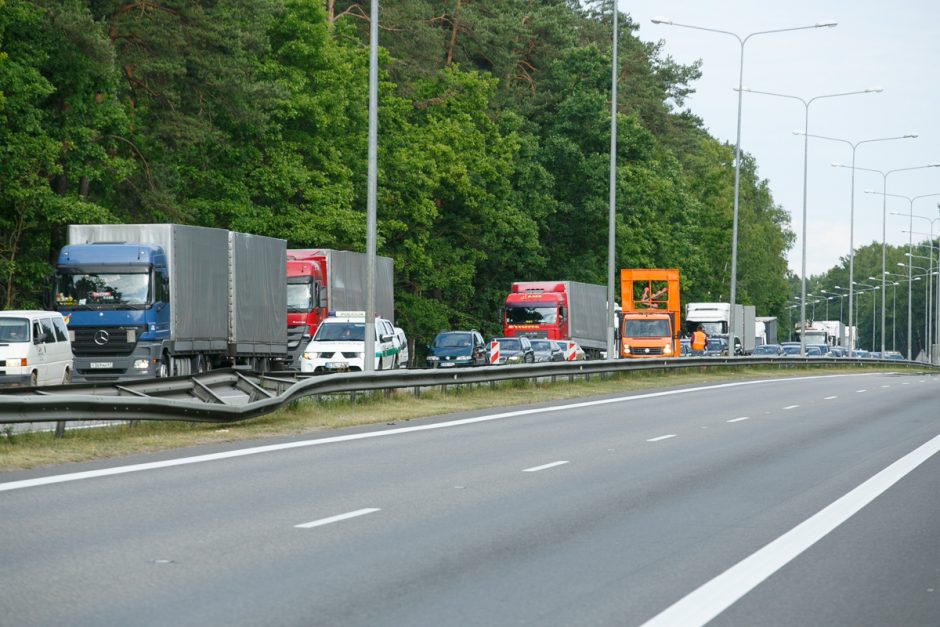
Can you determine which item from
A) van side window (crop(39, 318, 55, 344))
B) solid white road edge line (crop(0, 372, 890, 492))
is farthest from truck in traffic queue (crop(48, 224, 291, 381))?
solid white road edge line (crop(0, 372, 890, 492))

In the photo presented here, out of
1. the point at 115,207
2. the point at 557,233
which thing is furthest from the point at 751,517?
the point at 557,233

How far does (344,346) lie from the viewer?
3862 cm

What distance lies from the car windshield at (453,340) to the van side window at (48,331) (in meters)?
22.0

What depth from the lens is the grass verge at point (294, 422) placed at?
1605 cm

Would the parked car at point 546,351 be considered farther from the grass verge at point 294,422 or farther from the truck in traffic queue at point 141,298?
the truck in traffic queue at point 141,298

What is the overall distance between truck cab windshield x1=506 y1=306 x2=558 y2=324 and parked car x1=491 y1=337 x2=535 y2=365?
18.8 feet

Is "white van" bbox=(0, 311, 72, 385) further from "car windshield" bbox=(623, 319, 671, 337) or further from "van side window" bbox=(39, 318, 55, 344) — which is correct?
"car windshield" bbox=(623, 319, 671, 337)

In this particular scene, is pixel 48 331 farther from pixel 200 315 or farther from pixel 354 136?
pixel 354 136

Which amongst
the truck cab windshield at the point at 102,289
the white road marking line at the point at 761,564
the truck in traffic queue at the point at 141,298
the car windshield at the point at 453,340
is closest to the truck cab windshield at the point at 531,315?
the car windshield at the point at 453,340

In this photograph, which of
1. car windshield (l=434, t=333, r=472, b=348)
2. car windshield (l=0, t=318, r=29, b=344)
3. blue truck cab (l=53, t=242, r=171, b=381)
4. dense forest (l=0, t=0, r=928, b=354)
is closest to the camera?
car windshield (l=0, t=318, r=29, b=344)

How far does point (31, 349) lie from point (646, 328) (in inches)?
1345

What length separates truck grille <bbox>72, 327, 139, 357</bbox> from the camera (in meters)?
31.7

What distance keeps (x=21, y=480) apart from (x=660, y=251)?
240ft

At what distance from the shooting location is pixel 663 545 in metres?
10.0
